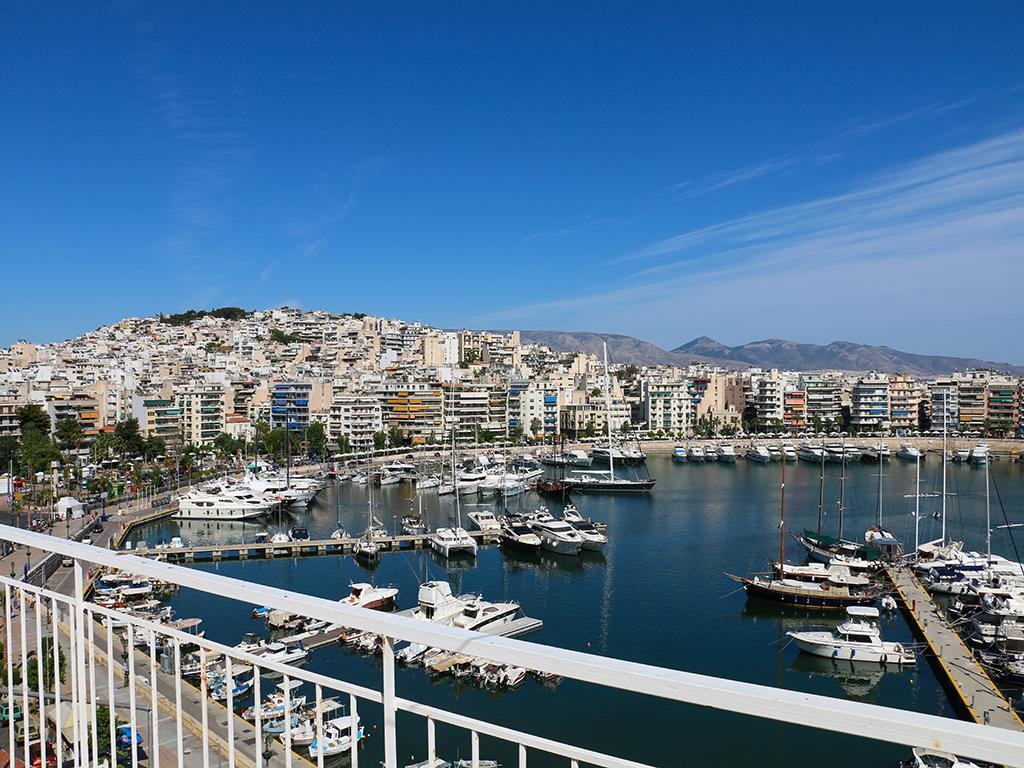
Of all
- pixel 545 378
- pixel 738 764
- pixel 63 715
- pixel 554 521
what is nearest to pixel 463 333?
pixel 545 378

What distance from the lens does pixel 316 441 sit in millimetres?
34031

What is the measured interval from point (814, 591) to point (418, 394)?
1075 inches

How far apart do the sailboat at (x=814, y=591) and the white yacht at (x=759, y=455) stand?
23.2 m

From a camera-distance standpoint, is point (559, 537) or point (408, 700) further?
point (559, 537)

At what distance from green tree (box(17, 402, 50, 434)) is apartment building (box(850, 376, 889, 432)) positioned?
131 ft

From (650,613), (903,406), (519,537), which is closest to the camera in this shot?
(650,613)

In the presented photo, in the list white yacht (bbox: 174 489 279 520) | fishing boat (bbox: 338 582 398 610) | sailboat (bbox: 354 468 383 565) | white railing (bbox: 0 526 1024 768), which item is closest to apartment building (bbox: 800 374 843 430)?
white yacht (bbox: 174 489 279 520)

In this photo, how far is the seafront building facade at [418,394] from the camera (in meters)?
35.0

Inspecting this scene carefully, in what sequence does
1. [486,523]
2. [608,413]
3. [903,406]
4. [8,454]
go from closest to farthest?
1. [486,523]
2. [8,454]
3. [608,413]
4. [903,406]

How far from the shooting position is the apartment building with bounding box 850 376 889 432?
152ft

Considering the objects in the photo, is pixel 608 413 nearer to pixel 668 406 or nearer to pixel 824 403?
pixel 668 406

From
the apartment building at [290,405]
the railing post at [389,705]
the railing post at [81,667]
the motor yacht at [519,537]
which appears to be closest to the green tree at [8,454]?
the apartment building at [290,405]

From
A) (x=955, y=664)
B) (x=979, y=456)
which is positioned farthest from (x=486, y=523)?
(x=979, y=456)

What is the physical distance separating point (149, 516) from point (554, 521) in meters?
11.0
